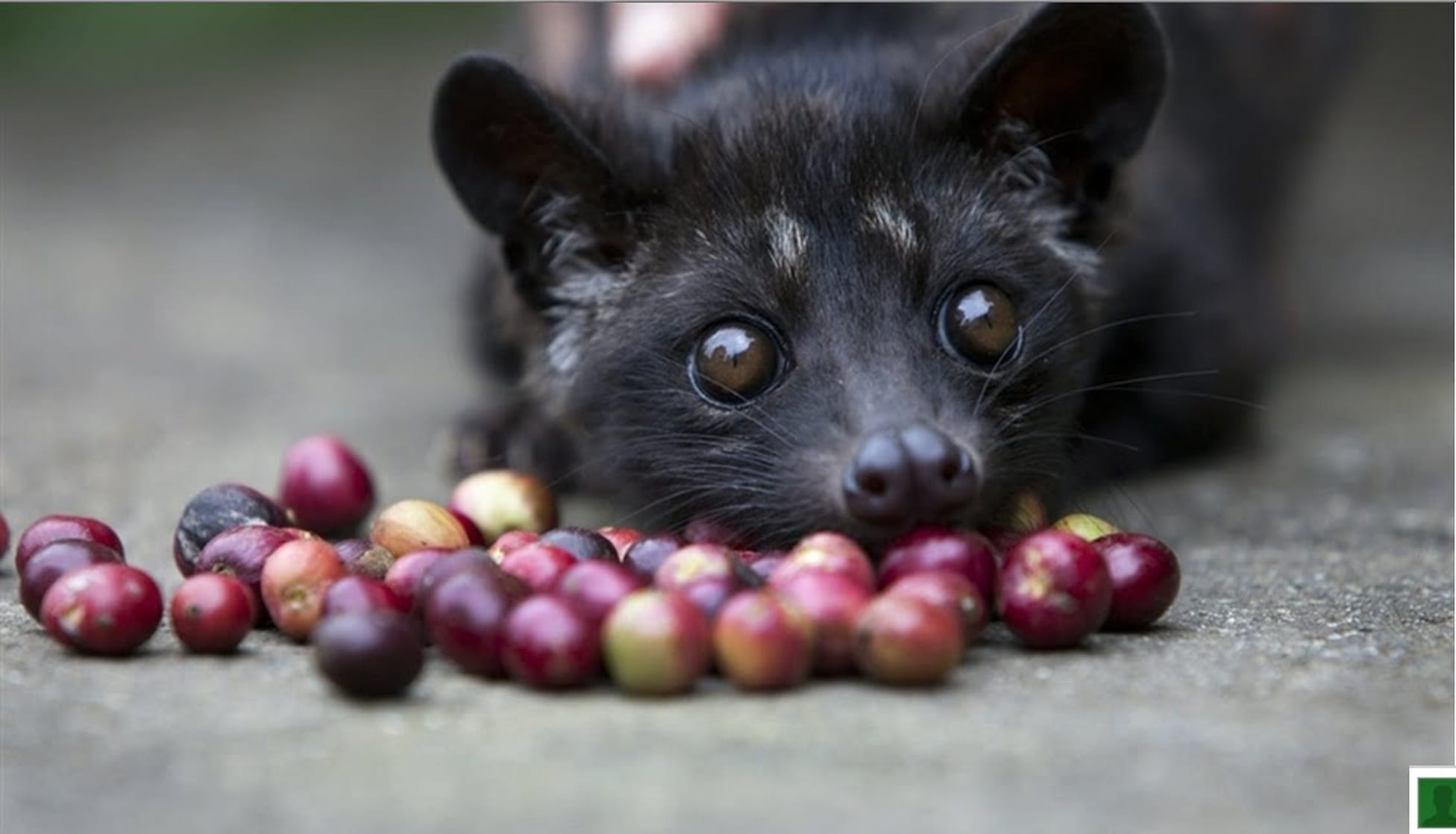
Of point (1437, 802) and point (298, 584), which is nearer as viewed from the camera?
point (1437, 802)

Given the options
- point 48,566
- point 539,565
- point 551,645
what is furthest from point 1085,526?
point 48,566

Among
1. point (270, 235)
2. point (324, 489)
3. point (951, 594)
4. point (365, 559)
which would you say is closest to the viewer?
point (951, 594)

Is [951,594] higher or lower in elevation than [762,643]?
higher

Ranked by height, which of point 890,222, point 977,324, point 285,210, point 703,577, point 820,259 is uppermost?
point 285,210

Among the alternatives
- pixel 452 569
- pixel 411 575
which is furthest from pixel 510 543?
pixel 452 569

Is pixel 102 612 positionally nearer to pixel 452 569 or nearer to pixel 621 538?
pixel 452 569

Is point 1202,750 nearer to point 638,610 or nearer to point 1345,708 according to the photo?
point 1345,708

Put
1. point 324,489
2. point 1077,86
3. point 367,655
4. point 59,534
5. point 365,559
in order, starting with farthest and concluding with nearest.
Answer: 1. point 324,489
2. point 1077,86
3. point 59,534
4. point 365,559
5. point 367,655

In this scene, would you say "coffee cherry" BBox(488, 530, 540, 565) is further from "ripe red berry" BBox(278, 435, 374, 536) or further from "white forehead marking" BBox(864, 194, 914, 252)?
"white forehead marking" BBox(864, 194, 914, 252)
